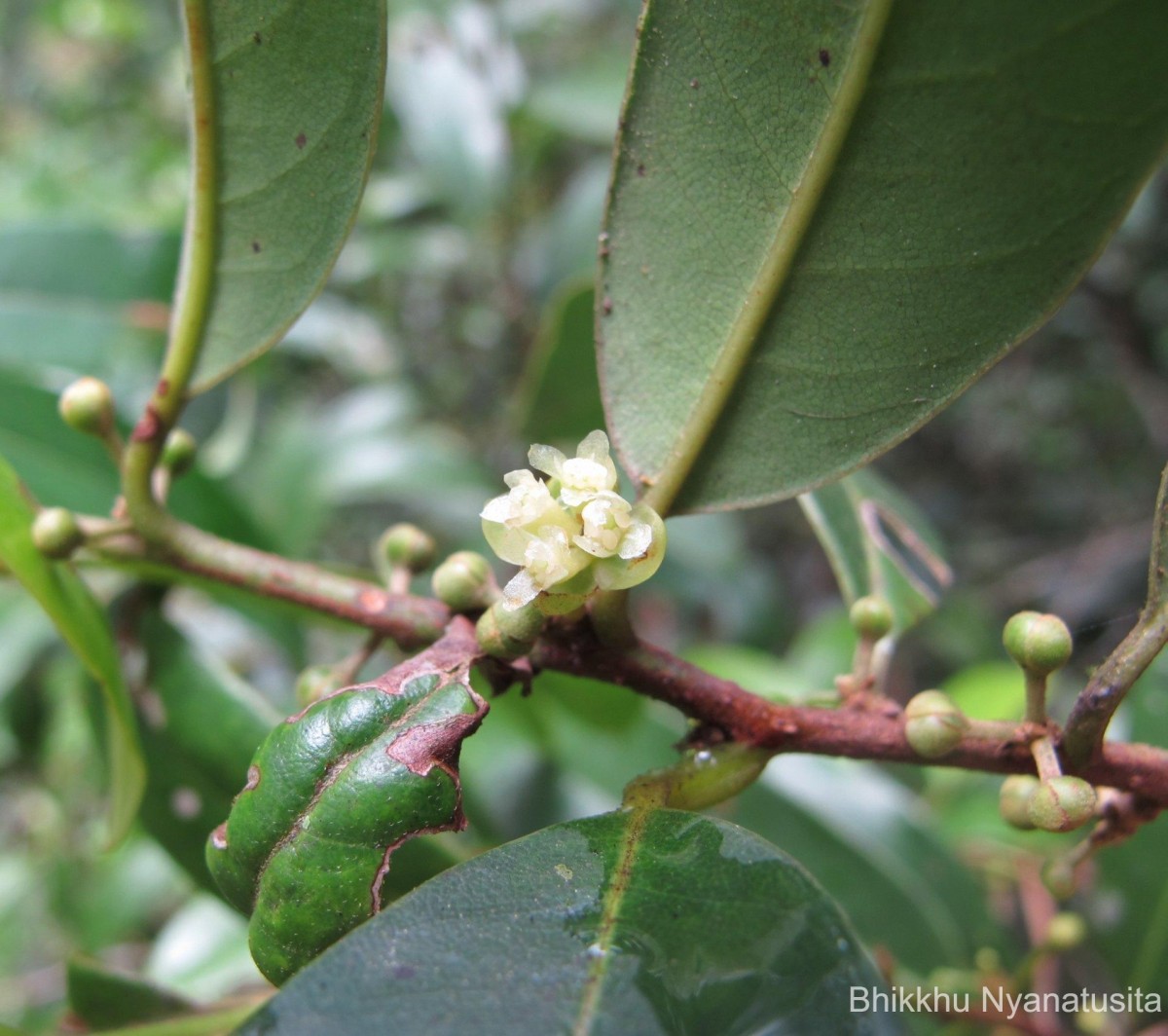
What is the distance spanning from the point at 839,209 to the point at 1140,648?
0.38 metres

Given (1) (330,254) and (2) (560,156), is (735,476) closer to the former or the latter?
(1) (330,254)

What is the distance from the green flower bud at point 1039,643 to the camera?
2.35ft

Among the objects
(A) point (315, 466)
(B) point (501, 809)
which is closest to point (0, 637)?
(A) point (315, 466)

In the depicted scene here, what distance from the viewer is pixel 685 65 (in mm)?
710

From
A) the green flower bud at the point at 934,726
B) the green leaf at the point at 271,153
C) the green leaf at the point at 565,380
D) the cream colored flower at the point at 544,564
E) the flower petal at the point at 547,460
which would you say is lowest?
the green flower bud at the point at 934,726

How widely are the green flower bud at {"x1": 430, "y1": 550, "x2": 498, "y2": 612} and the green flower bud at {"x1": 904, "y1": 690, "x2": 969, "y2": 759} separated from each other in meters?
0.36

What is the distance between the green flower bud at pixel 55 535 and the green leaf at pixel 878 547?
0.76 m

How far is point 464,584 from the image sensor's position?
811 millimetres

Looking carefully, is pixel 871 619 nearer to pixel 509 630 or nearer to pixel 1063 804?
pixel 1063 804

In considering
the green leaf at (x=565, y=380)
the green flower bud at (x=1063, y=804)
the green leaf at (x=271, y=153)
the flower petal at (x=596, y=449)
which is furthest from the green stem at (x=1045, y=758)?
the green leaf at (x=565, y=380)

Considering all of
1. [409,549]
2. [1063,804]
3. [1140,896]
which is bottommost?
[1063,804]

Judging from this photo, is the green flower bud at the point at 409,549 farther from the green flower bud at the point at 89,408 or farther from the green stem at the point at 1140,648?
the green stem at the point at 1140,648

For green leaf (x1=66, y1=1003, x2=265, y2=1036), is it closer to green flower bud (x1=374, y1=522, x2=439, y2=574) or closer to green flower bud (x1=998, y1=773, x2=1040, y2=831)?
green flower bud (x1=374, y1=522, x2=439, y2=574)

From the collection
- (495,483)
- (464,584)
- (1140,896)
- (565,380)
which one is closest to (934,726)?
(464,584)
